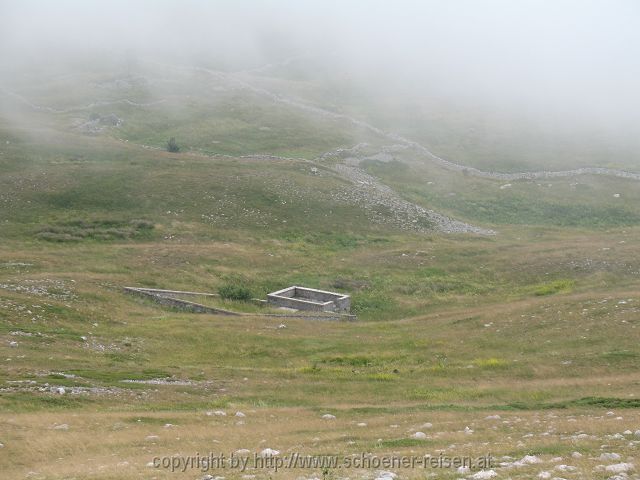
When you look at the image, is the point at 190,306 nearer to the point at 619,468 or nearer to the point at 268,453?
the point at 268,453

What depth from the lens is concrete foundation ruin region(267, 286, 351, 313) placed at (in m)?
54.7

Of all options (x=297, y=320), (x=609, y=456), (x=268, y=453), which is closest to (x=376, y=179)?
(x=297, y=320)

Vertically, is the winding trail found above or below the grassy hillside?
above

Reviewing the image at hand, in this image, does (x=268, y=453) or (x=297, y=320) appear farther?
(x=297, y=320)

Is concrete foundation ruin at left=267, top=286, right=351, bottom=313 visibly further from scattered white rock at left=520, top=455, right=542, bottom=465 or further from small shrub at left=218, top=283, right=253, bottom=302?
scattered white rock at left=520, top=455, right=542, bottom=465

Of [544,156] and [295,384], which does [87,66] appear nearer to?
[544,156]

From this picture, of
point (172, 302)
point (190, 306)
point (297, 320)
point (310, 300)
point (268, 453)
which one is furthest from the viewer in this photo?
point (310, 300)

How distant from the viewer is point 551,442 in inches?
799

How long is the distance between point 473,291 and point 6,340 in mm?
37249

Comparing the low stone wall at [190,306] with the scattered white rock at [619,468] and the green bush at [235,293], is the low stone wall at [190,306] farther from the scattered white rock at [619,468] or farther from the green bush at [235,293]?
the scattered white rock at [619,468]

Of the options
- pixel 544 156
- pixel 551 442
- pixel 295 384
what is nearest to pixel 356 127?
pixel 544 156

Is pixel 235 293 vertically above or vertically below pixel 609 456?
below

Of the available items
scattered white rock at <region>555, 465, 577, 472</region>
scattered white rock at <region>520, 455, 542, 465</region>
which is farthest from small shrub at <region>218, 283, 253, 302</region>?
scattered white rock at <region>555, 465, 577, 472</region>

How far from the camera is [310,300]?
58.0 meters
